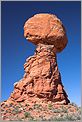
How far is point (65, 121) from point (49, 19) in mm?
8853

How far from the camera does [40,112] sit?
20.1 meters

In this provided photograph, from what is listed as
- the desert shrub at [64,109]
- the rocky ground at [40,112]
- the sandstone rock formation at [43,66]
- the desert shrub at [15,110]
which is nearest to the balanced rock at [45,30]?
the sandstone rock formation at [43,66]

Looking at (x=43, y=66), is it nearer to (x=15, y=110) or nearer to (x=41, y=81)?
(x=41, y=81)

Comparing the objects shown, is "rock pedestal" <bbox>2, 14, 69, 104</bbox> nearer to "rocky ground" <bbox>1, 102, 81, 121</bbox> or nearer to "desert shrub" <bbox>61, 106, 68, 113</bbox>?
"rocky ground" <bbox>1, 102, 81, 121</bbox>

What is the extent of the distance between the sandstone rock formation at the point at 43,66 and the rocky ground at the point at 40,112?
636 millimetres

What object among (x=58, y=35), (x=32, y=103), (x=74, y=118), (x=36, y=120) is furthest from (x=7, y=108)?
(x=58, y=35)

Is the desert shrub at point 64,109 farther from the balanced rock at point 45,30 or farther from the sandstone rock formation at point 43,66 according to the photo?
the balanced rock at point 45,30

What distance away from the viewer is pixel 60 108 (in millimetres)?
21125

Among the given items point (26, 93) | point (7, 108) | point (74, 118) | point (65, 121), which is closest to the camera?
point (65, 121)

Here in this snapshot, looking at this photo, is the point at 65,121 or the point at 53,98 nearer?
the point at 65,121

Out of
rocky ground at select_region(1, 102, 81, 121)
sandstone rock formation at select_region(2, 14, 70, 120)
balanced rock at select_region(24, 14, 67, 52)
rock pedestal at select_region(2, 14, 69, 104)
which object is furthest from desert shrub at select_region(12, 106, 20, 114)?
balanced rock at select_region(24, 14, 67, 52)

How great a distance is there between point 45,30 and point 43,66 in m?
2.57

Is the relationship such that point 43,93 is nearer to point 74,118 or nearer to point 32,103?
point 32,103

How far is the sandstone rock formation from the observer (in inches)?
875
